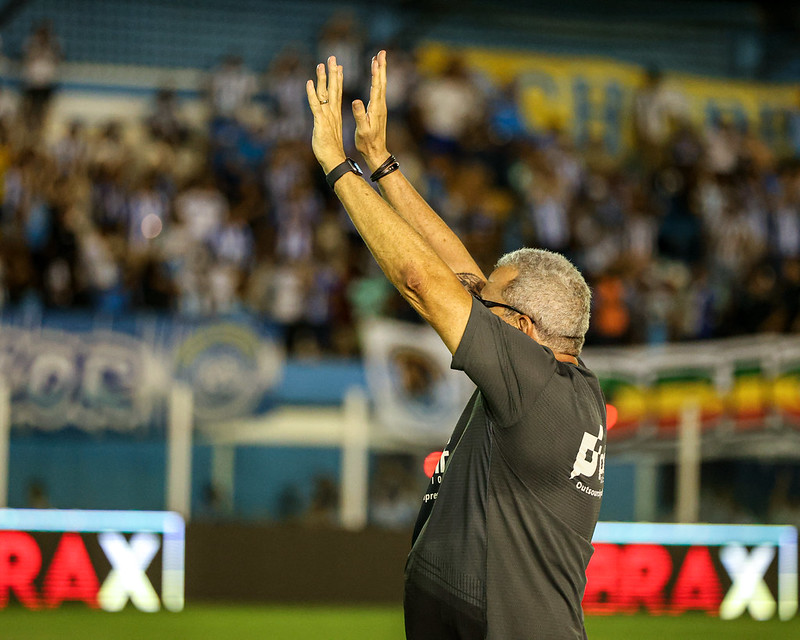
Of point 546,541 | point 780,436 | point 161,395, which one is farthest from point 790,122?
point 546,541

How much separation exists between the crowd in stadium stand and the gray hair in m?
7.40

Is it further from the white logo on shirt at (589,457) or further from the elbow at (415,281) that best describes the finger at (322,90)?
the white logo on shirt at (589,457)

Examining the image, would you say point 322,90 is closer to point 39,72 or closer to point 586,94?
point 39,72

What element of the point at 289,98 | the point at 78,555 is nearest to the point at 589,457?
the point at 78,555

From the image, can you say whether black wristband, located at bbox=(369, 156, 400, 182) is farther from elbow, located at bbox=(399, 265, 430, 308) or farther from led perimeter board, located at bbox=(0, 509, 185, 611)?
led perimeter board, located at bbox=(0, 509, 185, 611)

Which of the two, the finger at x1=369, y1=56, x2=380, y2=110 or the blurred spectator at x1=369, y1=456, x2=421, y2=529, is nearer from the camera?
the finger at x1=369, y1=56, x2=380, y2=110

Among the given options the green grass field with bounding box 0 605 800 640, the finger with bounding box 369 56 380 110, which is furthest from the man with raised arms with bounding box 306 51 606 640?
the green grass field with bounding box 0 605 800 640

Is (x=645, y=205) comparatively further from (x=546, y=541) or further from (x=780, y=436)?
(x=546, y=541)

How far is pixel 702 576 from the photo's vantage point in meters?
9.44

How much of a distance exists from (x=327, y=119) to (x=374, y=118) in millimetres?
322

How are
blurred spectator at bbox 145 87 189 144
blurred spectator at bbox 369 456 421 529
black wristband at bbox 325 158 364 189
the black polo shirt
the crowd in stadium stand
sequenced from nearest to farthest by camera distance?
the black polo shirt
black wristband at bbox 325 158 364 189
blurred spectator at bbox 369 456 421 529
the crowd in stadium stand
blurred spectator at bbox 145 87 189 144

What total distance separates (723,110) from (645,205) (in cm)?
455

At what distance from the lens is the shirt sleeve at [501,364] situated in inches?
111

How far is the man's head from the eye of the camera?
3117mm
